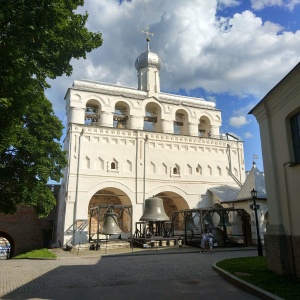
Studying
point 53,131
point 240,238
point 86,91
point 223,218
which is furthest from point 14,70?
point 240,238

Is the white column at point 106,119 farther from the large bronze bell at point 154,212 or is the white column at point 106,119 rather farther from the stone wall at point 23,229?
the stone wall at point 23,229

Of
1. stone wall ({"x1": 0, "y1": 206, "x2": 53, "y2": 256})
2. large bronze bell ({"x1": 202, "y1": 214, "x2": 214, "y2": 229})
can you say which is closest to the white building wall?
stone wall ({"x1": 0, "y1": 206, "x2": 53, "y2": 256})

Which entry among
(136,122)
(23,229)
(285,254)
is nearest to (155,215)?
(136,122)

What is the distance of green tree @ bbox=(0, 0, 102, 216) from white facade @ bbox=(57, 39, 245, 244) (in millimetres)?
7911

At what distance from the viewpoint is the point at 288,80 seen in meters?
8.38

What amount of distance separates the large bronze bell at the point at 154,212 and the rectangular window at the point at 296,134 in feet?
39.2

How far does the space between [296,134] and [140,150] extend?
55.6ft

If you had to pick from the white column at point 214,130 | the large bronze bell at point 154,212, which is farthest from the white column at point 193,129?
the large bronze bell at point 154,212

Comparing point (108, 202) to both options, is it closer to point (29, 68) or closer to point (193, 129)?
point (193, 129)

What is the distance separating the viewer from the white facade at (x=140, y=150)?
73.8ft

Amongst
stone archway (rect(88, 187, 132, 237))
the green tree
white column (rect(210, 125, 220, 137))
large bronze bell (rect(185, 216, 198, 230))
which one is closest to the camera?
the green tree

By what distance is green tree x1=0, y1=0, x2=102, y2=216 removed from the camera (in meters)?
7.21

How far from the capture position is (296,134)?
8445 mm

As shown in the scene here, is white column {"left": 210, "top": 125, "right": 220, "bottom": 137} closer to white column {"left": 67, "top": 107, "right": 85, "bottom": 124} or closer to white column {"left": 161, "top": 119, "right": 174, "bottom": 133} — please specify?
white column {"left": 161, "top": 119, "right": 174, "bottom": 133}
